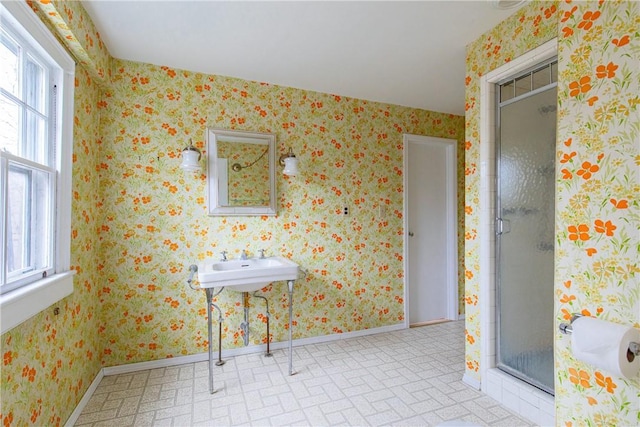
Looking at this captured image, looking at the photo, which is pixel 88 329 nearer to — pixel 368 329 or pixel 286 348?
pixel 286 348

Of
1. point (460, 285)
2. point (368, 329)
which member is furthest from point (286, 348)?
point (460, 285)

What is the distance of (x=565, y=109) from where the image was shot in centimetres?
129

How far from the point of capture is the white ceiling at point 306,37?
179 centimetres

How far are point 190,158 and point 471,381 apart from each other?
2.58m

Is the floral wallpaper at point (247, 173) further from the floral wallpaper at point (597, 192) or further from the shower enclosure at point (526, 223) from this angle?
the floral wallpaper at point (597, 192)

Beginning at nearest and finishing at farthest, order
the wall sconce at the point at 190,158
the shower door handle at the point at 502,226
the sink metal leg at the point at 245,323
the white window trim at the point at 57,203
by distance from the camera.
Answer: the white window trim at the point at 57,203
the shower door handle at the point at 502,226
the wall sconce at the point at 190,158
the sink metal leg at the point at 245,323

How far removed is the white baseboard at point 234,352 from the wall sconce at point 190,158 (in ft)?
4.98

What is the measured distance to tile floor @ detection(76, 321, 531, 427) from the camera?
1.86 m

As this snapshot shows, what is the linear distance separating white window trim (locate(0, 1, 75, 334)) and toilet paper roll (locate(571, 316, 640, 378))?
2.08m

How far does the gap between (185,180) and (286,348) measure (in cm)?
170

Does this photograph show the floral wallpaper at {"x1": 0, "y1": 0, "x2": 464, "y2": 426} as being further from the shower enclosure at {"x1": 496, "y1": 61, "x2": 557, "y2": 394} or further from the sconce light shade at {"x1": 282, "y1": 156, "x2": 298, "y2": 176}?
→ the shower enclosure at {"x1": 496, "y1": 61, "x2": 557, "y2": 394}

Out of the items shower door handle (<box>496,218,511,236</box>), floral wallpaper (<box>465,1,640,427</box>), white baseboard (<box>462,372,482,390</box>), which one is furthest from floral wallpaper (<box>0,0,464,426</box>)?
floral wallpaper (<box>465,1,640,427</box>)

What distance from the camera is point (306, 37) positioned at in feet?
6.83

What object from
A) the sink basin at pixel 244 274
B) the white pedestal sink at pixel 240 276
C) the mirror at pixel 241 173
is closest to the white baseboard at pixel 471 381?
the white pedestal sink at pixel 240 276
